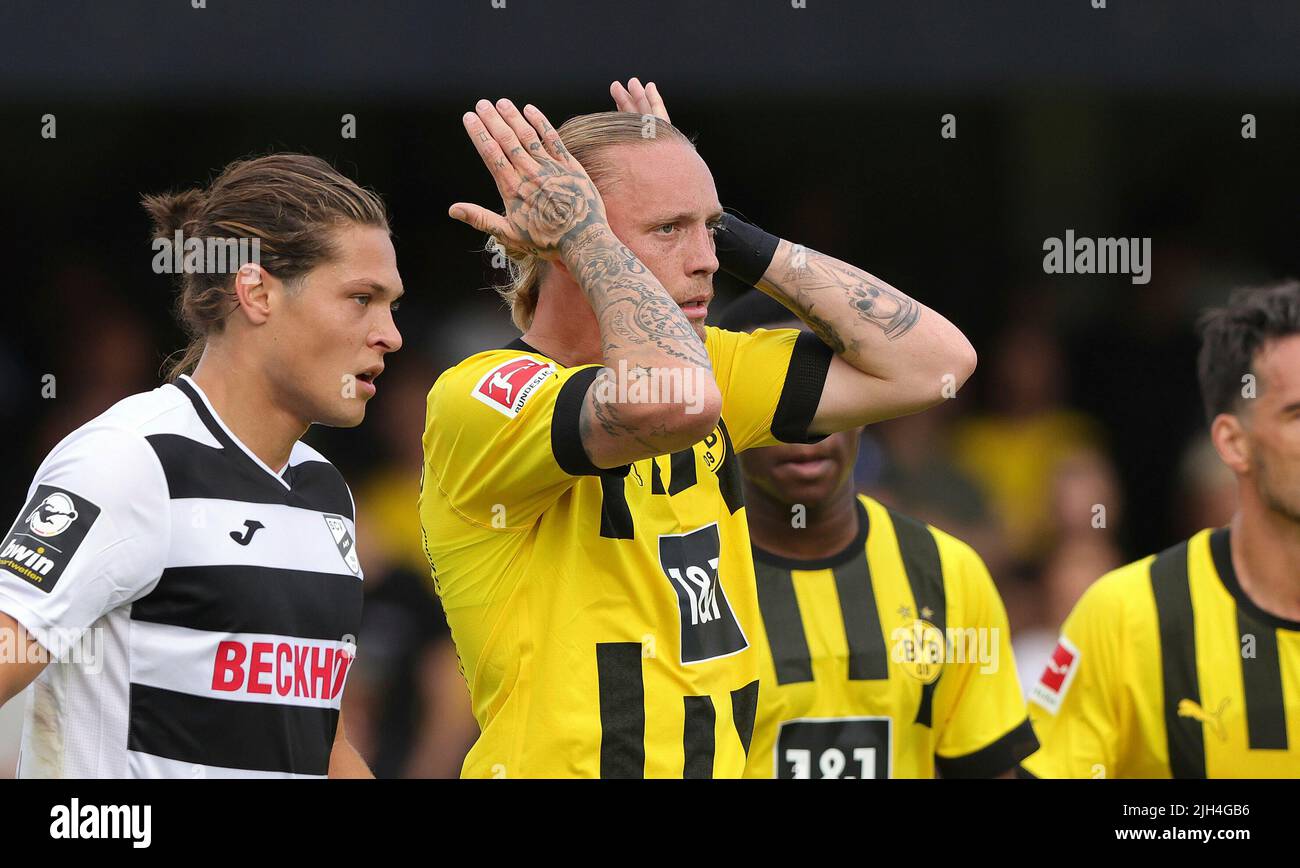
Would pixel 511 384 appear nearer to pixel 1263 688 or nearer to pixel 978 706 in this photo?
pixel 978 706

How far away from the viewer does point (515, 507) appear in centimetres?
294

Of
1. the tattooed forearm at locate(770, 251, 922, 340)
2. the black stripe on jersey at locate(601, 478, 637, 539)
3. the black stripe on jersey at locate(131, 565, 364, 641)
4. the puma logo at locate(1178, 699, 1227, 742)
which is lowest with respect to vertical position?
the puma logo at locate(1178, 699, 1227, 742)

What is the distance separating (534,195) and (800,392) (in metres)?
0.70

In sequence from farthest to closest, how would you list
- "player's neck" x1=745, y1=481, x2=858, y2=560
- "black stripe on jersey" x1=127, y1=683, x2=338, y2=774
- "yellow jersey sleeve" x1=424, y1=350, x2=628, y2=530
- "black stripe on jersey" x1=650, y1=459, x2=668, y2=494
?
"player's neck" x1=745, y1=481, x2=858, y2=560 → "black stripe on jersey" x1=650, y1=459, x2=668, y2=494 → "yellow jersey sleeve" x1=424, y1=350, x2=628, y2=530 → "black stripe on jersey" x1=127, y1=683, x2=338, y2=774

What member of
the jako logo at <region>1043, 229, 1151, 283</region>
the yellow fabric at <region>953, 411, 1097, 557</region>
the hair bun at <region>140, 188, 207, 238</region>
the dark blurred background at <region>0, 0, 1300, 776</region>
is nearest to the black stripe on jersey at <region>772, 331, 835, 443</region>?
the hair bun at <region>140, 188, 207, 238</region>

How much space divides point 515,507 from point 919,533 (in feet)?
7.35

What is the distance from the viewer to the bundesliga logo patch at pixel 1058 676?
449 cm

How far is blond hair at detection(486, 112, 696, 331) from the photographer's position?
124 inches

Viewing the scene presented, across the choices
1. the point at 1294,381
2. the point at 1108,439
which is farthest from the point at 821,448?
the point at 1108,439

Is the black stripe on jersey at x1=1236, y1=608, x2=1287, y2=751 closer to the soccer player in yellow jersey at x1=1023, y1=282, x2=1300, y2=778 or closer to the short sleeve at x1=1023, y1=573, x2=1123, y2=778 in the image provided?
the soccer player in yellow jersey at x1=1023, y1=282, x2=1300, y2=778

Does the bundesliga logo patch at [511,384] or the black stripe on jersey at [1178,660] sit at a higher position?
the bundesliga logo patch at [511,384]

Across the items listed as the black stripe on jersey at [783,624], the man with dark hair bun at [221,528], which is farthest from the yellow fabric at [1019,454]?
the man with dark hair bun at [221,528]

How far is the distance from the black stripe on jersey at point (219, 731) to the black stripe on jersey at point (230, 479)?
37 centimetres
